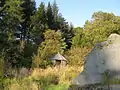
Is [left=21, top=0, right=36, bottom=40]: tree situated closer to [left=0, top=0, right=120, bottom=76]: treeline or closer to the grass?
[left=0, top=0, right=120, bottom=76]: treeline

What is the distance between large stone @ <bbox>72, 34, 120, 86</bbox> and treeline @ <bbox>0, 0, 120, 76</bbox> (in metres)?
18.6

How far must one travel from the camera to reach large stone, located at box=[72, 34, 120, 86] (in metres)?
3.82

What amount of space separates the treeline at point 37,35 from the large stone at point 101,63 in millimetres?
18606

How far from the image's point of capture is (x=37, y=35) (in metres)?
35.2

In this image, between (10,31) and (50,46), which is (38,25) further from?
(10,31)

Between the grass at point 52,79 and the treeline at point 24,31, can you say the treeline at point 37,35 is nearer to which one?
the treeline at point 24,31

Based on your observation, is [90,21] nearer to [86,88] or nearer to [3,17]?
[3,17]

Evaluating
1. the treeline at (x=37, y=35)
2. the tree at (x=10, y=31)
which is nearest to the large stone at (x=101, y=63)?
the treeline at (x=37, y=35)

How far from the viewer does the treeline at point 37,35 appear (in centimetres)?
2612

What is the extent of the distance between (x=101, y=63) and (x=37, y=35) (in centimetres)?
3143

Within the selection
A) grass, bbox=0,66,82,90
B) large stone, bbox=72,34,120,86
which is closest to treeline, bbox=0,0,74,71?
grass, bbox=0,66,82,90

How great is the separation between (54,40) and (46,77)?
19853mm

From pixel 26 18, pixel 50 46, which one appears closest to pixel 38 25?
pixel 26 18

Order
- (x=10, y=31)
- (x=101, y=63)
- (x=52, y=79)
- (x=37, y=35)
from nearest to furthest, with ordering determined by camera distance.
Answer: (x=101, y=63), (x=52, y=79), (x=10, y=31), (x=37, y=35)
